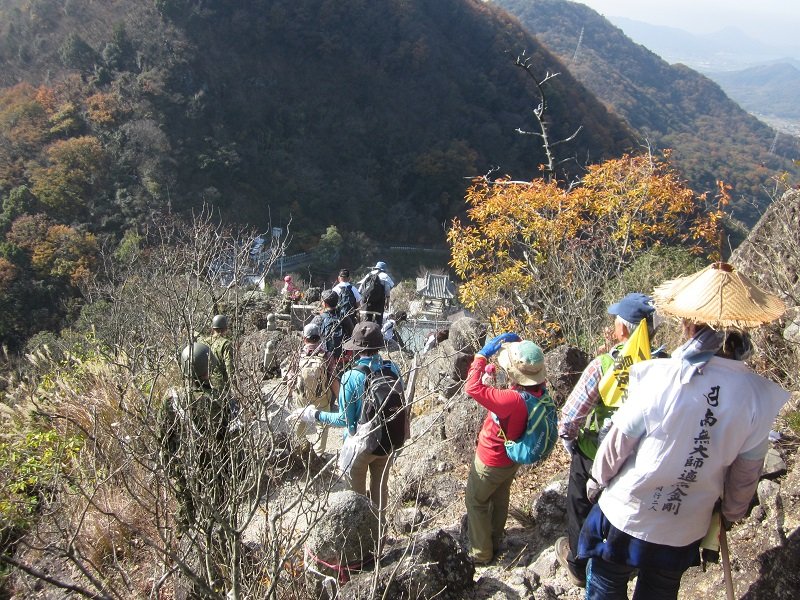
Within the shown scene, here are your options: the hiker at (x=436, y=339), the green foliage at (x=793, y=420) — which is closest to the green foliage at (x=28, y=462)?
the green foliage at (x=793, y=420)

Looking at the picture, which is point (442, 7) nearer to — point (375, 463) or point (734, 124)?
point (734, 124)

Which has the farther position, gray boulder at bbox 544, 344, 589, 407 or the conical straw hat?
gray boulder at bbox 544, 344, 589, 407

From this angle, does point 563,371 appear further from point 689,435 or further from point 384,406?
point 689,435

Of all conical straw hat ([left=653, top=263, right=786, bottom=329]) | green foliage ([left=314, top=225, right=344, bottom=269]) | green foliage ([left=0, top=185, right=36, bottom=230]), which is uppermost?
conical straw hat ([left=653, top=263, right=786, bottom=329])

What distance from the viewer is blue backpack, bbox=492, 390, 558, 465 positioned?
254 cm

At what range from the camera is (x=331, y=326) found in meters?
4.85

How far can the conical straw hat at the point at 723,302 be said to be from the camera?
1.66 metres

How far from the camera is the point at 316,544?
254 centimetres

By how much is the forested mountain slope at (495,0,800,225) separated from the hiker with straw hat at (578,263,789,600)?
115 ft

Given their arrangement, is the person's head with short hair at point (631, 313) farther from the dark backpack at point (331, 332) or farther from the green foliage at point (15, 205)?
the green foliage at point (15, 205)

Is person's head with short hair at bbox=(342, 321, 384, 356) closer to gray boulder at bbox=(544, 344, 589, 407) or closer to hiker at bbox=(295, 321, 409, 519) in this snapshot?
hiker at bbox=(295, 321, 409, 519)

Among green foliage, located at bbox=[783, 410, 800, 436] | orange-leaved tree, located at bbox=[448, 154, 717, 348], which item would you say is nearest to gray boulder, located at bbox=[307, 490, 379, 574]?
green foliage, located at bbox=[783, 410, 800, 436]

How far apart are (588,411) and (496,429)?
55cm

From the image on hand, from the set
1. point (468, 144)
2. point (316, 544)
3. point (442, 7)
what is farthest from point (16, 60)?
point (316, 544)
